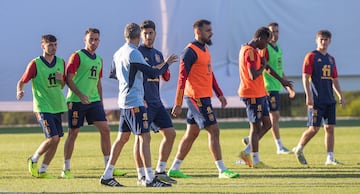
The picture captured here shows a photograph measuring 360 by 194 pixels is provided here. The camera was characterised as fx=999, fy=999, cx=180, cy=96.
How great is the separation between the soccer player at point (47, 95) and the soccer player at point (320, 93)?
3.58 metres

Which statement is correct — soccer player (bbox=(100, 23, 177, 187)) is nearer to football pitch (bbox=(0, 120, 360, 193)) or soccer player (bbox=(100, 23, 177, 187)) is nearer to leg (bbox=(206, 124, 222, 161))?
football pitch (bbox=(0, 120, 360, 193))

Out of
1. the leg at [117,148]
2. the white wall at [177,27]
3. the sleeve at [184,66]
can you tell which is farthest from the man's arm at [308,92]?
the white wall at [177,27]

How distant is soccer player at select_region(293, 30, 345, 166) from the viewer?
14.3 metres

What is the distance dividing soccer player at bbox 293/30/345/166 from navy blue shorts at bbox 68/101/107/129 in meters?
3.02

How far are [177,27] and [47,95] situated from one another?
10.4 m

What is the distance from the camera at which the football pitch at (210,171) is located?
1075 cm

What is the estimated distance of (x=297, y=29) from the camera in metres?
24.2

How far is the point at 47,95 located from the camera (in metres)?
12.9

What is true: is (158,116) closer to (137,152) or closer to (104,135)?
(137,152)

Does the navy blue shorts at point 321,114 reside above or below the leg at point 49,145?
above

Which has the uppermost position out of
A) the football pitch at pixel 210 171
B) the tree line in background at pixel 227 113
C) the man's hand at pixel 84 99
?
the man's hand at pixel 84 99

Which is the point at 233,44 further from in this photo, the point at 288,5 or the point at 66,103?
the point at 66,103

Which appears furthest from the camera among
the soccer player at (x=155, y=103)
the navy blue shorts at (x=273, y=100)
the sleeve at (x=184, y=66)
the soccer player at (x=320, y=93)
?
the navy blue shorts at (x=273, y=100)

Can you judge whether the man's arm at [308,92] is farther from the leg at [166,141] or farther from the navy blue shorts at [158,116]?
the navy blue shorts at [158,116]
